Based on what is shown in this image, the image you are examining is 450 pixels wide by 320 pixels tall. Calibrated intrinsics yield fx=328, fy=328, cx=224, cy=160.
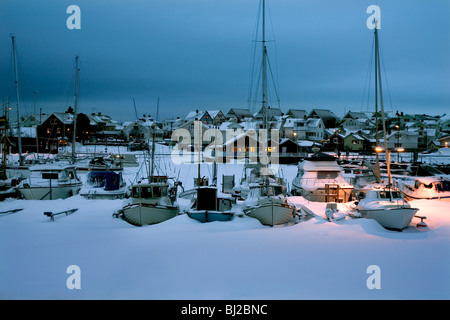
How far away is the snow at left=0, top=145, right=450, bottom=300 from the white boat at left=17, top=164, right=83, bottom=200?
22.3 ft

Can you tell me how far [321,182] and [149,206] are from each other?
37.1 feet

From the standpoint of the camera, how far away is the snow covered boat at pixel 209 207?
1338 cm

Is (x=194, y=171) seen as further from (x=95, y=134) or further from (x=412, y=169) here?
(x=95, y=134)

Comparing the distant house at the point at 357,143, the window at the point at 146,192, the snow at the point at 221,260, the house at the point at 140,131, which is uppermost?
the house at the point at 140,131

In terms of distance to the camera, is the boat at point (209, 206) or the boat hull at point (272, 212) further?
the boat at point (209, 206)

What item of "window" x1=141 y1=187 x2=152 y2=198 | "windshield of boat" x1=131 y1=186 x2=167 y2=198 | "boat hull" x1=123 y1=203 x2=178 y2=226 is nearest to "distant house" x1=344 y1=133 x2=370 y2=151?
"windshield of boat" x1=131 y1=186 x2=167 y2=198

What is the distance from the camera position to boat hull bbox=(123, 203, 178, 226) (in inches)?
527

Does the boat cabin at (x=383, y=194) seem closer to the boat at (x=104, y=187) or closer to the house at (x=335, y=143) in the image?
the boat at (x=104, y=187)

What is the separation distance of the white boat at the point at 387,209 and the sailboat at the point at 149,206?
815cm

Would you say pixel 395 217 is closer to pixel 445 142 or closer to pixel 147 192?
pixel 147 192

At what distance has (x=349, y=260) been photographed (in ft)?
28.8

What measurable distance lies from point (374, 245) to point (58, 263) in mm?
9010

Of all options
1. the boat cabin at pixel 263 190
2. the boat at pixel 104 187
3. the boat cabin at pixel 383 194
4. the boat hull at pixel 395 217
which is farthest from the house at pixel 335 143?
the boat hull at pixel 395 217
